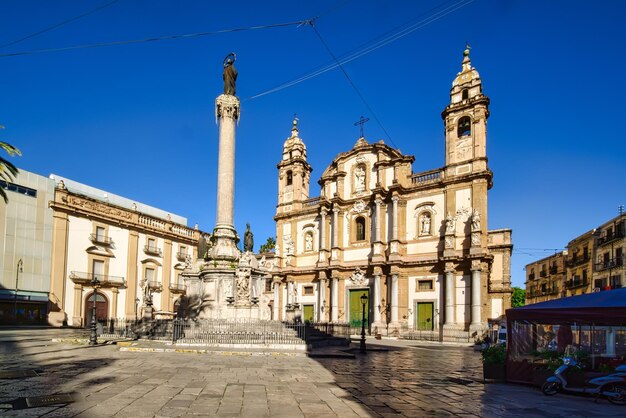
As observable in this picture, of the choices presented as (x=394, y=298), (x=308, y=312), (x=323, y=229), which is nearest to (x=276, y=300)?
(x=308, y=312)

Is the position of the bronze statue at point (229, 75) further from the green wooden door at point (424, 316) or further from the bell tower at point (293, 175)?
the green wooden door at point (424, 316)

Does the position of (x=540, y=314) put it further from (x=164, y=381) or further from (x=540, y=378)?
(x=164, y=381)

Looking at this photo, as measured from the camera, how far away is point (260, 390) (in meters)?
8.75

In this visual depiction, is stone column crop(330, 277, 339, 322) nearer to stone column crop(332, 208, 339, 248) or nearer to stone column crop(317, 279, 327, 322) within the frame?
stone column crop(317, 279, 327, 322)

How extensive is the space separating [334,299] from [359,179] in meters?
10.4

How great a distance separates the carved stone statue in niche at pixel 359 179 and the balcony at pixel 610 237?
78.7 ft

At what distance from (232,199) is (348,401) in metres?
15.9

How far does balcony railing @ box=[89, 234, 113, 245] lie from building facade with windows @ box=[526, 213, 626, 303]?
40462 mm

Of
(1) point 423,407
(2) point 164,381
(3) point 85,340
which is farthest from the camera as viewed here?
(3) point 85,340

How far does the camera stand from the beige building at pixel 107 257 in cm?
3347

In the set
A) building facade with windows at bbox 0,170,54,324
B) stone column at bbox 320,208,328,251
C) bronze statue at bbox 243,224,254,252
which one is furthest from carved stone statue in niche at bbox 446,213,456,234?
building facade with windows at bbox 0,170,54,324

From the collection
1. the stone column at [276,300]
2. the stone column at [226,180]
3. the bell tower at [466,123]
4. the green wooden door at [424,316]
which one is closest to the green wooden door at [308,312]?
the stone column at [276,300]

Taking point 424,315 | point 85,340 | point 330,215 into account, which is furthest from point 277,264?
point 85,340

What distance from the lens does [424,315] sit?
1267 inches
